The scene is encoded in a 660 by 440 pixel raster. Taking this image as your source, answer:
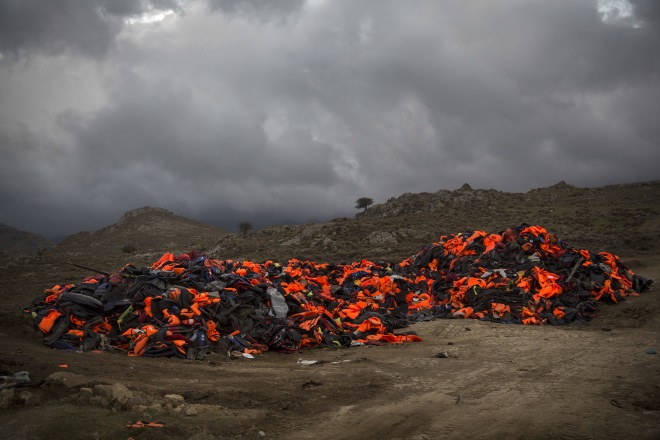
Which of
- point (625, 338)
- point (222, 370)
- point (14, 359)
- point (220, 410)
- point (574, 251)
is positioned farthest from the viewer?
point (574, 251)

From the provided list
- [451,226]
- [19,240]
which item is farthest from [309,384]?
[19,240]

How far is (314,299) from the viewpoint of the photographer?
10195 mm

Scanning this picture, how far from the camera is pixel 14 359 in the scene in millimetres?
5125

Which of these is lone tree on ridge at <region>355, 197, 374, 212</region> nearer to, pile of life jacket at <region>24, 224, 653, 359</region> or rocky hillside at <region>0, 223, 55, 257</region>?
pile of life jacket at <region>24, 224, 653, 359</region>

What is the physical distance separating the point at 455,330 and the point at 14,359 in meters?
8.11

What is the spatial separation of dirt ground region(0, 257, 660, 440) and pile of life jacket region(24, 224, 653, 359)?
482 mm

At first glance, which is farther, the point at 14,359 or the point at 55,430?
the point at 14,359

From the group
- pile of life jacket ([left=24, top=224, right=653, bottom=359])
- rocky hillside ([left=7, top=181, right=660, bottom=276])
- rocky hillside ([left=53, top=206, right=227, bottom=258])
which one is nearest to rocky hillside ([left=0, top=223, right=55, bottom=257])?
rocky hillside ([left=53, top=206, right=227, bottom=258])

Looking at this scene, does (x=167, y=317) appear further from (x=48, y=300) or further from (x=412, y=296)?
(x=412, y=296)

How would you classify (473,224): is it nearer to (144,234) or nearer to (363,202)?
(363,202)

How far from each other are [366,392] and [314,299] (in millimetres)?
5232

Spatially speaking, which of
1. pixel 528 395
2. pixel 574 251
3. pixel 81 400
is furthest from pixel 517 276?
pixel 81 400

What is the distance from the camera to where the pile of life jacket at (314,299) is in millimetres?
7387

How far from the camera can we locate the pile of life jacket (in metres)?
7.39
